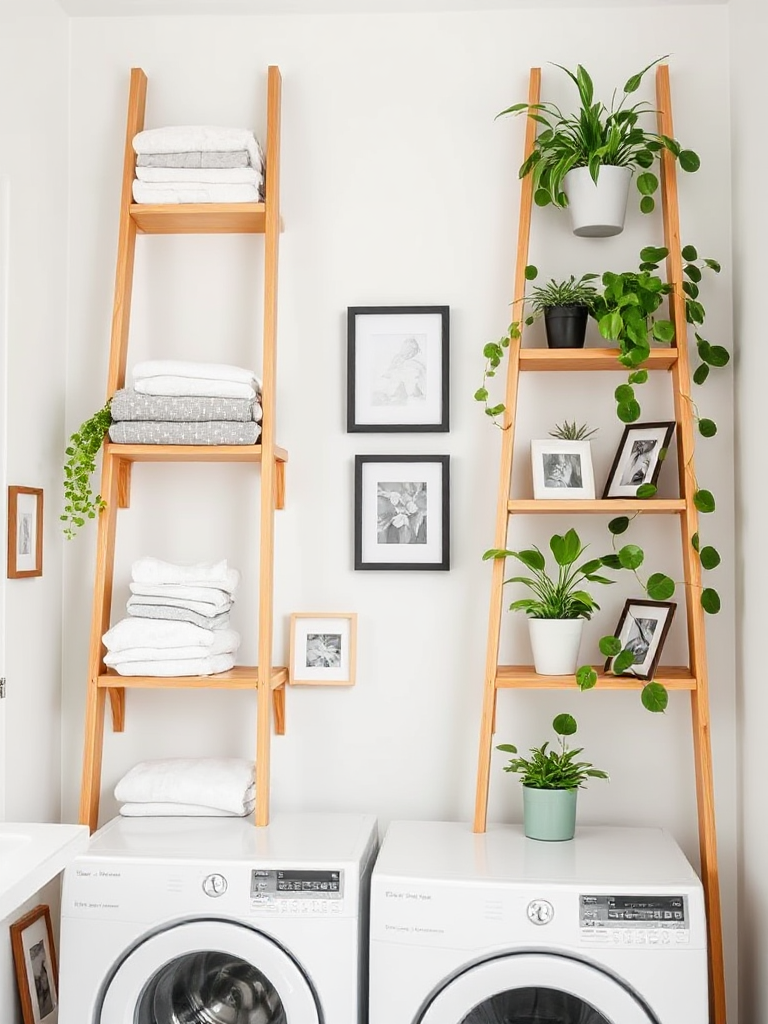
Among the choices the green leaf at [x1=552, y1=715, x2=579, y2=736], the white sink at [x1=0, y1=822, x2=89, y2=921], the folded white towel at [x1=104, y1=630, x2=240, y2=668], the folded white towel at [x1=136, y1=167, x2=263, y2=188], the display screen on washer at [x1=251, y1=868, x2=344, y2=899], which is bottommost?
the display screen on washer at [x1=251, y1=868, x2=344, y2=899]

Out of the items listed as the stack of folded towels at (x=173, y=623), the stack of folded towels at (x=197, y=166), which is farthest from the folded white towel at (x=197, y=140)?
the stack of folded towels at (x=173, y=623)

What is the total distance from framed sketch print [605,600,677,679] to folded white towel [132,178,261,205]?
1307mm

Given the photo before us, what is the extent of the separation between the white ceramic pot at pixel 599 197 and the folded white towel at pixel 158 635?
129 cm

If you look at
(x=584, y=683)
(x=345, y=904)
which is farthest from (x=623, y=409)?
(x=345, y=904)

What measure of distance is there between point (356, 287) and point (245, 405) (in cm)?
48

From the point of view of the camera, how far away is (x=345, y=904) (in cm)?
210

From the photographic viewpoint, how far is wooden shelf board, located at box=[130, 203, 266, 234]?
8.05 ft

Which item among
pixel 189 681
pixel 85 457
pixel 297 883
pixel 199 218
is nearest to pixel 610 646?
pixel 297 883

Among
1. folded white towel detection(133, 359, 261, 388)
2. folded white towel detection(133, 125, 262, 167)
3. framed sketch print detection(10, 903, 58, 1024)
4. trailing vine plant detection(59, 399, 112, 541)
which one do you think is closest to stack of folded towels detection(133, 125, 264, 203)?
folded white towel detection(133, 125, 262, 167)

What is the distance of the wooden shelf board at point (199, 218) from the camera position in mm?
2455

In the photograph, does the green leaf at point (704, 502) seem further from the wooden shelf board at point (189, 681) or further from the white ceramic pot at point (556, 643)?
the wooden shelf board at point (189, 681)

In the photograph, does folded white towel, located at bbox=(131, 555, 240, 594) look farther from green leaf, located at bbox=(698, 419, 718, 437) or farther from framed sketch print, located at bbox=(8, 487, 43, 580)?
green leaf, located at bbox=(698, 419, 718, 437)

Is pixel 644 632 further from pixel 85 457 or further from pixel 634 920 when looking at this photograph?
pixel 85 457

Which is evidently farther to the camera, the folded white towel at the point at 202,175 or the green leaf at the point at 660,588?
the folded white towel at the point at 202,175
